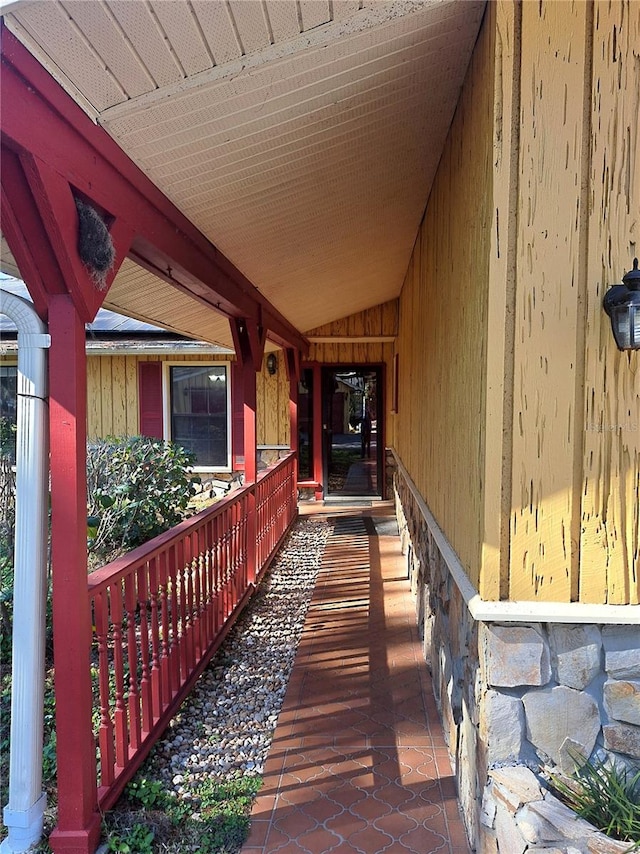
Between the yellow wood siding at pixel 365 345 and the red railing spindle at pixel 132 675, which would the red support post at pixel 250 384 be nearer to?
the red railing spindle at pixel 132 675

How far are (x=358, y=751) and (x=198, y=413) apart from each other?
682 centimetres

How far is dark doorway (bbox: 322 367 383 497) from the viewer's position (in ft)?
27.7

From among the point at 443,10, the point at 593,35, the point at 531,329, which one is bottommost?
the point at 531,329

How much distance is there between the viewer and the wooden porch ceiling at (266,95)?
143 centimetres

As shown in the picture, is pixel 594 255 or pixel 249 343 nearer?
pixel 594 255

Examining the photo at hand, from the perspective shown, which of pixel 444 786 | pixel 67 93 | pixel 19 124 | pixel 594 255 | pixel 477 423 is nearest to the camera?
pixel 19 124

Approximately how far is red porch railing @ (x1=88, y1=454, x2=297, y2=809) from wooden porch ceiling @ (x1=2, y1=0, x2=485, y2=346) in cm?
159

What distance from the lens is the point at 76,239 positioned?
1.78 metres

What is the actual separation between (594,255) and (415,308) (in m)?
2.90

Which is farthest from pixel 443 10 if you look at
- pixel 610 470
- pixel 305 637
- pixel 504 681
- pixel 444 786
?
pixel 305 637

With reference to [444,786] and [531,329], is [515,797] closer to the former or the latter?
[444,786]

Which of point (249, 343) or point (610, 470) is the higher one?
point (249, 343)

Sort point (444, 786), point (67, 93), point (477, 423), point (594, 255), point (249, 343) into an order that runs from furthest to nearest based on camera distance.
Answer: point (249, 343)
point (444, 786)
point (477, 423)
point (594, 255)
point (67, 93)

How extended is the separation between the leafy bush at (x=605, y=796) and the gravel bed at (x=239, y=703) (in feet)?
4.18
